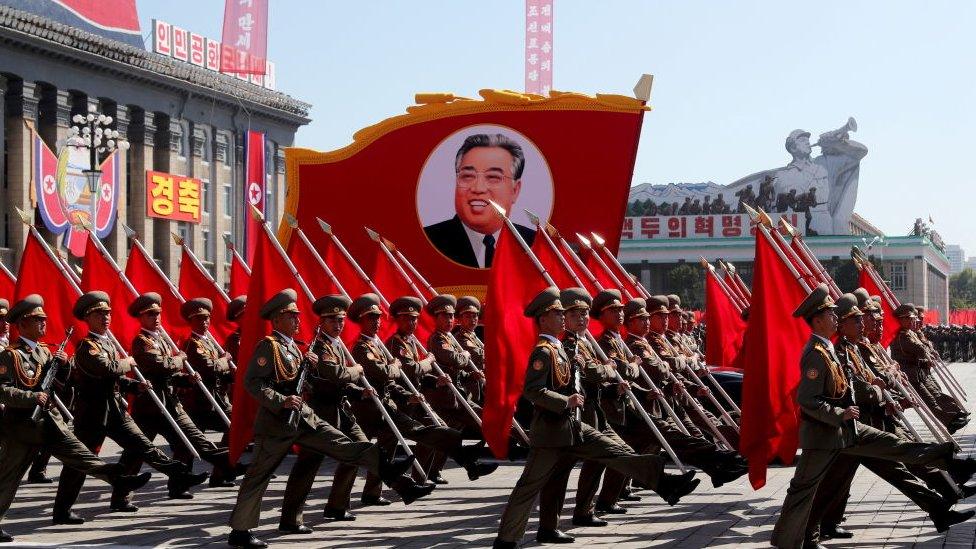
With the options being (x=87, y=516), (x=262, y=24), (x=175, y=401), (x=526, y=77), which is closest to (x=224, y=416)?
(x=175, y=401)

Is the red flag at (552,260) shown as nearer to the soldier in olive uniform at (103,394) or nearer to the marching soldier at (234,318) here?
the soldier in olive uniform at (103,394)

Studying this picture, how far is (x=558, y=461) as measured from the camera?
9.54m

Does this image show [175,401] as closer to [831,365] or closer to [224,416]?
[224,416]

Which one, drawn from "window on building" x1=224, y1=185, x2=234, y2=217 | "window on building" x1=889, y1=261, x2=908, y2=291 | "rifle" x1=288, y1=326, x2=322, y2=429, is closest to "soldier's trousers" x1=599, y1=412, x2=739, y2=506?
"rifle" x1=288, y1=326, x2=322, y2=429

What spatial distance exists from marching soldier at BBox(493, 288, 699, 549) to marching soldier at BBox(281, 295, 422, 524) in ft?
4.47

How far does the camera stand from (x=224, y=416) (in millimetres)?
13461

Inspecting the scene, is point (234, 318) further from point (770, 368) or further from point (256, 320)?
point (770, 368)

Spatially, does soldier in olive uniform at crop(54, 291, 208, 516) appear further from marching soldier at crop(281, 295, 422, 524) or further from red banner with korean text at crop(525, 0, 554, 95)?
red banner with korean text at crop(525, 0, 554, 95)

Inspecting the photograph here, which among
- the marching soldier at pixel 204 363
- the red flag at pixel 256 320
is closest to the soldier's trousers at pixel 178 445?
the red flag at pixel 256 320

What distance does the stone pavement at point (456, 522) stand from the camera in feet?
32.6

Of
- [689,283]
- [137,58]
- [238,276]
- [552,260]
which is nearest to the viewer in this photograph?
[552,260]

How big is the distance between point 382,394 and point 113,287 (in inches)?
182

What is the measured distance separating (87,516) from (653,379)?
4.68 meters

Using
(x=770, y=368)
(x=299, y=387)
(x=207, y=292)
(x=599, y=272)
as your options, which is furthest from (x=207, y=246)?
(x=770, y=368)
